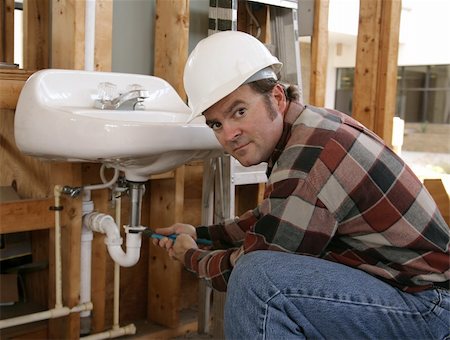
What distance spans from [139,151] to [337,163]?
16.9 inches

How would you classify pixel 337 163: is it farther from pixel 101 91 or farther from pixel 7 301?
pixel 7 301

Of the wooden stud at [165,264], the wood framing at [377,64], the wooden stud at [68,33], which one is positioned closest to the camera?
the wooden stud at [68,33]

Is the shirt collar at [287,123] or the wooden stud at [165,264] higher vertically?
the shirt collar at [287,123]

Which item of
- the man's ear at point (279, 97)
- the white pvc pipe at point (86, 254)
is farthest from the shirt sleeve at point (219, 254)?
the white pvc pipe at point (86, 254)

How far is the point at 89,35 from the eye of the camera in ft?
4.94

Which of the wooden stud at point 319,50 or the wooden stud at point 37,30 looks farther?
the wooden stud at point 319,50

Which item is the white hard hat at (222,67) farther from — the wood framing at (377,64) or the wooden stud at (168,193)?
the wood framing at (377,64)

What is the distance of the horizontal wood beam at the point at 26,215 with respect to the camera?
4.57 feet

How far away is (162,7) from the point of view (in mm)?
1731

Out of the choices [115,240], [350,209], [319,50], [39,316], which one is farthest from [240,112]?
[319,50]

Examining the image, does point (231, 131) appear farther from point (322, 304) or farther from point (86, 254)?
point (86, 254)

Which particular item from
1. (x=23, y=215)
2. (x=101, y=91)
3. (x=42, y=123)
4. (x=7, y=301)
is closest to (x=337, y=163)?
(x=42, y=123)

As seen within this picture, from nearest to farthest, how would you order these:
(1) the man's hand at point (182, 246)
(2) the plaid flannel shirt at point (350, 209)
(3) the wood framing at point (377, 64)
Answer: (2) the plaid flannel shirt at point (350, 209), (1) the man's hand at point (182, 246), (3) the wood framing at point (377, 64)

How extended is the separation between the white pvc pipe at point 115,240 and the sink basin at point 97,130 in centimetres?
19
